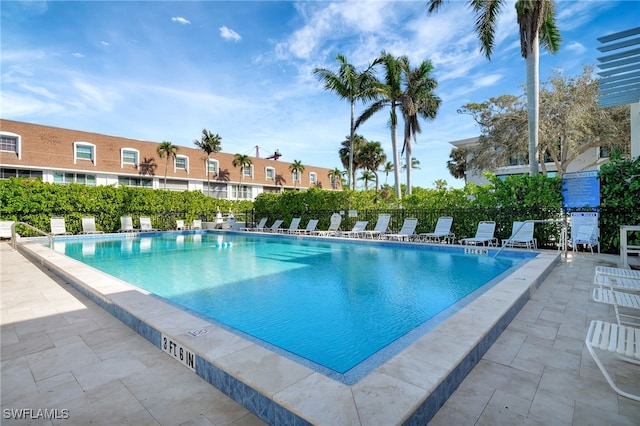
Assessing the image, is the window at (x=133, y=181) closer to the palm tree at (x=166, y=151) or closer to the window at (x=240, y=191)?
the palm tree at (x=166, y=151)

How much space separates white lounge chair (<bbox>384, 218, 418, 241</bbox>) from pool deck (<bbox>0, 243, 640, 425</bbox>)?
27.6 feet

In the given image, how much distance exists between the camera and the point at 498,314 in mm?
3443

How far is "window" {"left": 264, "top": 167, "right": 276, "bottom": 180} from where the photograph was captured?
121 feet

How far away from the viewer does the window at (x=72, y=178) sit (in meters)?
24.0

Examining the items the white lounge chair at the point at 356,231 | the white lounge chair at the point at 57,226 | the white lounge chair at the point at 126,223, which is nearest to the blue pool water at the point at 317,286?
the white lounge chair at the point at 356,231

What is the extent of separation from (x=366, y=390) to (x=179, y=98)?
16.3m

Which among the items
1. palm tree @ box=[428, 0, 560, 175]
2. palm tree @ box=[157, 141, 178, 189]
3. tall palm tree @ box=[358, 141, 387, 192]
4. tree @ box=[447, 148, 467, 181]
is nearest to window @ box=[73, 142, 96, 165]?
palm tree @ box=[157, 141, 178, 189]

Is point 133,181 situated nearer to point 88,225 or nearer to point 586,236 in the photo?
point 88,225

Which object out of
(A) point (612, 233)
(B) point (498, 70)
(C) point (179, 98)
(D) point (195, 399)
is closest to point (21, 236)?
(C) point (179, 98)

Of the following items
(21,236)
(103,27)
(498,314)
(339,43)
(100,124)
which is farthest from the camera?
(100,124)

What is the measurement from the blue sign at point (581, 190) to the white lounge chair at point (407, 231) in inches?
184

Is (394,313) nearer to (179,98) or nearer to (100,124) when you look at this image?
(179,98)

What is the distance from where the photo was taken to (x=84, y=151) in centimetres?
2509

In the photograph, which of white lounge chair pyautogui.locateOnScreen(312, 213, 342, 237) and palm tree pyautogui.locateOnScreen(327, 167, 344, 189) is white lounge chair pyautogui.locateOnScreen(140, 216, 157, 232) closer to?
white lounge chair pyautogui.locateOnScreen(312, 213, 342, 237)
